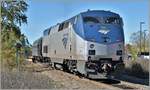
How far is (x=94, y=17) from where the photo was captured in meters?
21.3

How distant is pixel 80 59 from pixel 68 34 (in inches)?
141

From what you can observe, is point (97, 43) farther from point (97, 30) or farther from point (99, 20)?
point (99, 20)

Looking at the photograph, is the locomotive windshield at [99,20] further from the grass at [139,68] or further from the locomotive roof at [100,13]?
the grass at [139,68]

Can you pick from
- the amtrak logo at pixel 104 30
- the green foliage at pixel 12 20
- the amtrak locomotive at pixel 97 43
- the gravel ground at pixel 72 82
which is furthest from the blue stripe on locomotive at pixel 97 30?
the green foliage at pixel 12 20

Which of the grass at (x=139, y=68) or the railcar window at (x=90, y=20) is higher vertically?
the railcar window at (x=90, y=20)

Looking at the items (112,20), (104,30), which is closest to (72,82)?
(104,30)

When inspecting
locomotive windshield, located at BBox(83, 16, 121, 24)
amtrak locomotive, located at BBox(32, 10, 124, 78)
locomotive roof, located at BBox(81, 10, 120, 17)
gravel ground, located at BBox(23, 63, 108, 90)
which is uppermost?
locomotive roof, located at BBox(81, 10, 120, 17)

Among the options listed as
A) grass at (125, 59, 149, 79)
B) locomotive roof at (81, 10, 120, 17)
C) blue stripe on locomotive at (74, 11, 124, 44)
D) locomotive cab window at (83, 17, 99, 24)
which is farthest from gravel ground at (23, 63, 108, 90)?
grass at (125, 59, 149, 79)

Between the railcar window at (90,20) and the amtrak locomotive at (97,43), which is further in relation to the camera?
the railcar window at (90,20)

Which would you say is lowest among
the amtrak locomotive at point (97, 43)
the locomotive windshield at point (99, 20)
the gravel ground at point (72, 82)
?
the gravel ground at point (72, 82)

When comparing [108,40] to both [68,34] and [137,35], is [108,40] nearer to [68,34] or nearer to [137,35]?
[68,34]

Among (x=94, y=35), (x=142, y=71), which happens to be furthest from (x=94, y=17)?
(x=142, y=71)

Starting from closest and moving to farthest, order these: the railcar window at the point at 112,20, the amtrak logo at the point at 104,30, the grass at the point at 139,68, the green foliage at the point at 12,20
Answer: the amtrak logo at the point at 104,30
the railcar window at the point at 112,20
the grass at the point at 139,68
the green foliage at the point at 12,20

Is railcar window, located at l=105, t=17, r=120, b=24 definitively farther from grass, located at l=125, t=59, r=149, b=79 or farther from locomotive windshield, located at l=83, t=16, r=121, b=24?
grass, located at l=125, t=59, r=149, b=79
